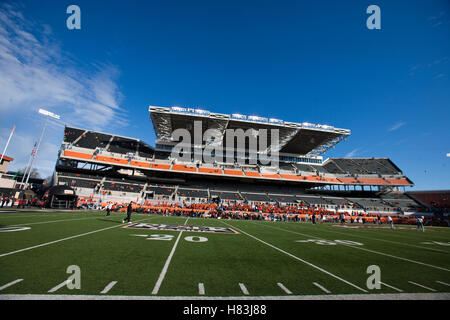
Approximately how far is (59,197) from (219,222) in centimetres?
1944

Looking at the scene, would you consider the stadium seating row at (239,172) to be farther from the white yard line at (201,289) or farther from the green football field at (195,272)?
the white yard line at (201,289)

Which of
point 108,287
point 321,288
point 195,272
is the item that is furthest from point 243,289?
point 108,287

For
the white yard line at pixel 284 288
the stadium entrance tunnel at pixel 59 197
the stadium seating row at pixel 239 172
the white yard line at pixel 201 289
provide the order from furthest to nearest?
1. the stadium seating row at pixel 239 172
2. the stadium entrance tunnel at pixel 59 197
3. the white yard line at pixel 284 288
4. the white yard line at pixel 201 289

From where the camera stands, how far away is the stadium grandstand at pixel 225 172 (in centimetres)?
3794

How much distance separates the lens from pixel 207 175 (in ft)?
158

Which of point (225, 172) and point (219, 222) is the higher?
point (225, 172)

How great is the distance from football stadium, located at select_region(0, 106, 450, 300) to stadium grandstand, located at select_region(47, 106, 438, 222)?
1.05 ft

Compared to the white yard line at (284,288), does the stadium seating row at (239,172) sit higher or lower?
higher

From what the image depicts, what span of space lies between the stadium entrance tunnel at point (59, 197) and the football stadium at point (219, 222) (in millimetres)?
148

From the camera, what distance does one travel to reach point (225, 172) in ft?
157

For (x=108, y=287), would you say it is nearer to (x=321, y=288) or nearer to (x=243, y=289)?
(x=243, y=289)

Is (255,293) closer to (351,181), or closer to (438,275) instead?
(438,275)

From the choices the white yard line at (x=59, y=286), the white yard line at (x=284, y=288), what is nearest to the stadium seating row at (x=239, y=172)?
the white yard line at (x=59, y=286)
